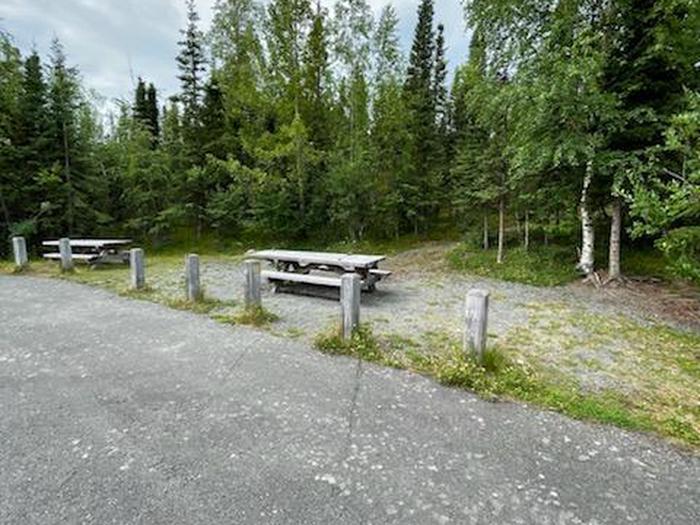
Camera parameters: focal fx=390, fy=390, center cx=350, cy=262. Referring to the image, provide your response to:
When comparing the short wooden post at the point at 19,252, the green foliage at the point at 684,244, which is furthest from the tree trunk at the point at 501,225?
the short wooden post at the point at 19,252

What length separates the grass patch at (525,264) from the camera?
Answer: 871 cm

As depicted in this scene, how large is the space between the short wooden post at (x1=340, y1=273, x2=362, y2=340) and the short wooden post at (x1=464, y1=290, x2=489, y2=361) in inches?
51.6

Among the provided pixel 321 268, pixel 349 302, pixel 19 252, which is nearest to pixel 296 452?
pixel 349 302

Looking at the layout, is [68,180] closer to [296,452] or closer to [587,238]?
[296,452]

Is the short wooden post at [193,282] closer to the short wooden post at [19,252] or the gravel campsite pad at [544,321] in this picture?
the gravel campsite pad at [544,321]

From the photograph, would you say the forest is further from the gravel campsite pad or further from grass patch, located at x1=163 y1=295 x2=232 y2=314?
grass patch, located at x1=163 y1=295 x2=232 y2=314

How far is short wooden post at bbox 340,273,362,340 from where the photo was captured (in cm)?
462

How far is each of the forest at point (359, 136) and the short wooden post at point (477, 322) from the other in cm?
475

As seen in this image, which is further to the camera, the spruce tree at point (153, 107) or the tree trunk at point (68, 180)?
the spruce tree at point (153, 107)

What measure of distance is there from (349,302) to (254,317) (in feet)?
5.70

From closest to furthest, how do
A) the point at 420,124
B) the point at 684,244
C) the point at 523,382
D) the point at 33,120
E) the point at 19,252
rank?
the point at 523,382 < the point at 684,244 < the point at 19,252 < the point at 33,120 < the point at 420,124

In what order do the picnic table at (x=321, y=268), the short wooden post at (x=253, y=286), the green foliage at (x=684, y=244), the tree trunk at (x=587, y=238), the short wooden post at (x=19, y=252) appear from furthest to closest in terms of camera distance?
the short wooden post at (x=19, y=252) → the tree trunk at (x=587, y=238) → the picnic table at (x=321, y=268) → the short wooden post at (x=253, y=286) → the green foliage at (x=684, y=244)

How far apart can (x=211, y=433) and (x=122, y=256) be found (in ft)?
31.3

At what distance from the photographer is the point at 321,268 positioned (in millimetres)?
8047
